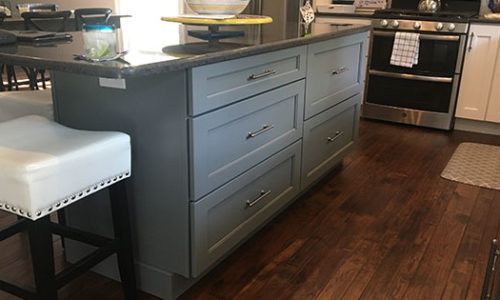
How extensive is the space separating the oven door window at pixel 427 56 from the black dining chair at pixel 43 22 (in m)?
2.77

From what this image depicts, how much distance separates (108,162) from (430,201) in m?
1.91

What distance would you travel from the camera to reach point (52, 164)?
4.22 ft

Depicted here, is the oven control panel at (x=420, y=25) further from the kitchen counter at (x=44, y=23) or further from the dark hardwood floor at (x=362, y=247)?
the kitchen counter at (x=44, y=23)

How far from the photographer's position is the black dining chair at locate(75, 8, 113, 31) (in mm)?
4574

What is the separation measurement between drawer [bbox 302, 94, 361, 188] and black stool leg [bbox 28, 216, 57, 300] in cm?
142

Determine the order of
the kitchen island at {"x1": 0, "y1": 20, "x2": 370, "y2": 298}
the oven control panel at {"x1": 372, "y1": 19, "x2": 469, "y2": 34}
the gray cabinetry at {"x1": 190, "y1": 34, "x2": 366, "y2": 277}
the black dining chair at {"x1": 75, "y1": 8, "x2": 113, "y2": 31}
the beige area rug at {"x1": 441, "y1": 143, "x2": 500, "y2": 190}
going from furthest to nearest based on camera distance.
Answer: the black dining chair at {"x1": 75, "y1": 8, "x2": 113, "y2": 31} → the oven control panel at {"x1": 372, "y1": 19, "x2": 469, "y2": 34} → the beige area rug at {"x1": 441, "y1": 143, "x2": 500, "y2": 190} → the gray cabinetry at {"x1": 190, "y1": 34, "x2": 366, "y2": 277} → the kitchen island at {"x1": 0, "y1": 20, "x2": 370, "y2": 298}

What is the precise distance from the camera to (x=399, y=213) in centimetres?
255

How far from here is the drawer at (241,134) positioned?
163 cm

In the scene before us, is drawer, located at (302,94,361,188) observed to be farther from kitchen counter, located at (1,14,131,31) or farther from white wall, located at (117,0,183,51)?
kitchen counter, located at (1,14,131,31)

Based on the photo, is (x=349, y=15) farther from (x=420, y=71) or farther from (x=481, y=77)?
(x=481, y=77)

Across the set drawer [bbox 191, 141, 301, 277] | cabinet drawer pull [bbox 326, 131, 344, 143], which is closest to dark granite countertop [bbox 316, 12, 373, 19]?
cabinet drawer pull [bbox 326, 131, 344, 143]

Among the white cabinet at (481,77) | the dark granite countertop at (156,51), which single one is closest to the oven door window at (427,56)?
the white cabinet at (481,77)

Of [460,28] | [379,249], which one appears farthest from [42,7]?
[379,249]

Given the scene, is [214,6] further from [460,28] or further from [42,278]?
[460,28]
